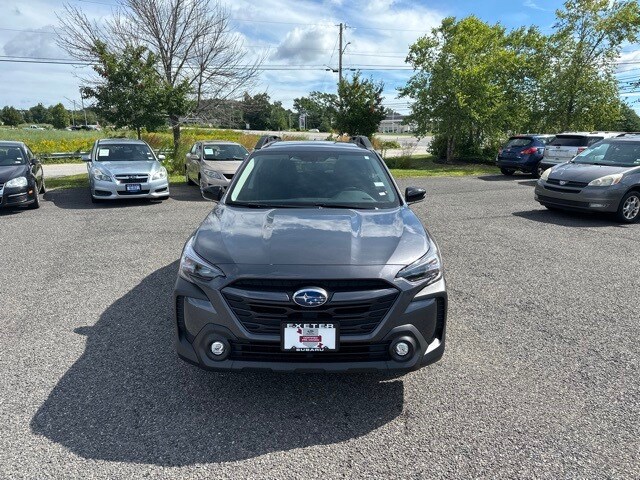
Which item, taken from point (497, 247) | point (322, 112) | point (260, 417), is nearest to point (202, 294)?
point (260, 417)

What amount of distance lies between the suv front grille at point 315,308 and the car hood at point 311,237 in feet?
0.47

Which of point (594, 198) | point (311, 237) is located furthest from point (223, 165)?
point (311, 237)

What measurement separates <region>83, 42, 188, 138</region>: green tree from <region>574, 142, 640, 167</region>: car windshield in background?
42.5 feet

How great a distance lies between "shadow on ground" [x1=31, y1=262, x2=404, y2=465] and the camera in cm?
261

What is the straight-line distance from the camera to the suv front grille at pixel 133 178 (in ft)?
35.6

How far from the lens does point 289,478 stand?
2.37m

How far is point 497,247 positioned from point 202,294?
5.65 metres

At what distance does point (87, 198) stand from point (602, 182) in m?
12.3

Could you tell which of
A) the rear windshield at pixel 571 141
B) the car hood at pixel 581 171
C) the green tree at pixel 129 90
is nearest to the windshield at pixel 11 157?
the green tree at pixel 129 90

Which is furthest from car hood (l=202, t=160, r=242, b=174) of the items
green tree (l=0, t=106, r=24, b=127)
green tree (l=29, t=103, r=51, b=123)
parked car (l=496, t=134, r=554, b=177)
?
green tree (l=29, t=103, r=51, b=123)

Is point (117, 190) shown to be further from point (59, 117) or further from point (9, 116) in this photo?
point (9, 116)

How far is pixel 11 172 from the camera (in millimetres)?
9734

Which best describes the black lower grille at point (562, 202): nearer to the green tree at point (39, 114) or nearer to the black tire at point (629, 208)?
the black tire at point (629, 208)

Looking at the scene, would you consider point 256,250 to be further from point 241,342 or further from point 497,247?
point 497,247
